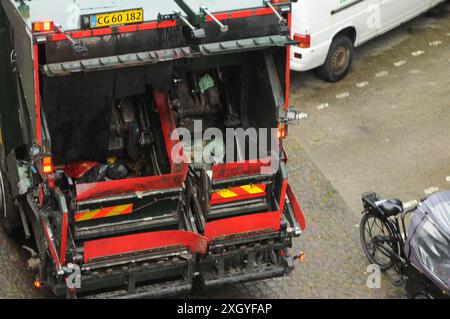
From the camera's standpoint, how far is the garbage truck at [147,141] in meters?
6.92

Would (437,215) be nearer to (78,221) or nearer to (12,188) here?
(78,221)

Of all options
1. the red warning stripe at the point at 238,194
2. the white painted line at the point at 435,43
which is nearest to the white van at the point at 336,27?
the white painted line at the point at 435,43

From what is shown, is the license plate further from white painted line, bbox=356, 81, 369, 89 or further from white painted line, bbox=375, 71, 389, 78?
white painted line, bbox=375, 71, 389, 78

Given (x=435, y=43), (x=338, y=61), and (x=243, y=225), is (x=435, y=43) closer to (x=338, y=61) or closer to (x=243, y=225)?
(x=338, y=61)

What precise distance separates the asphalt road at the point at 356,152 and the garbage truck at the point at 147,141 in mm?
773

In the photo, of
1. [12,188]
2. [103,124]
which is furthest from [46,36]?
[12,188]

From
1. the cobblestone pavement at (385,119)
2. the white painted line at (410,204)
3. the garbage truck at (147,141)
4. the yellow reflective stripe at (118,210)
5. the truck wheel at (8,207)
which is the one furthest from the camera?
the cobblestone pavement at (385,119)

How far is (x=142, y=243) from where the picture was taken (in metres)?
7.24

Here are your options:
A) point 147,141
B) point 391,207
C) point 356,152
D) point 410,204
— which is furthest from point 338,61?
point 147,141

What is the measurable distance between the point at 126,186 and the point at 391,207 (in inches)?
106

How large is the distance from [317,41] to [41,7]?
17.7 feet

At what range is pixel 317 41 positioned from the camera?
38.0 feet

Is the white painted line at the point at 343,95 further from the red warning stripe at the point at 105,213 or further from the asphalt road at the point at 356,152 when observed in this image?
the red warning stripe at the point at 105,213

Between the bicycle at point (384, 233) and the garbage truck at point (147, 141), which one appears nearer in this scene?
the garbage truck at point (147, 141)
